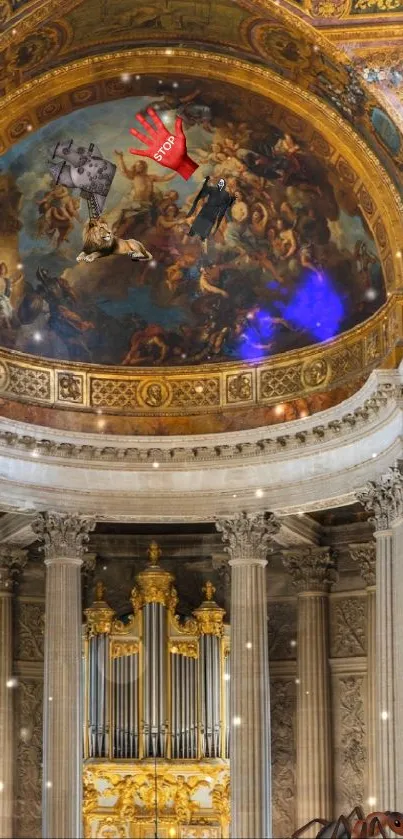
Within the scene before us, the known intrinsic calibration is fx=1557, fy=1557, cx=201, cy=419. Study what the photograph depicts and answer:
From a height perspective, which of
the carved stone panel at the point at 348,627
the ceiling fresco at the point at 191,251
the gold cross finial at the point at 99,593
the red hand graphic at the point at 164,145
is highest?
the red hand graphic at the point at 164,145

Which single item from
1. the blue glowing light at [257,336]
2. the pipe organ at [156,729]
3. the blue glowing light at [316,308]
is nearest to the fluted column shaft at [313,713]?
the pipe organ at [156,729]

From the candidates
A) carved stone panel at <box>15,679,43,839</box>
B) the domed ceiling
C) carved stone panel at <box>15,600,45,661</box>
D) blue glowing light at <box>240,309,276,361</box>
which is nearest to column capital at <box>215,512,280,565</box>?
the domed ceiling

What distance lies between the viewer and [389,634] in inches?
1215

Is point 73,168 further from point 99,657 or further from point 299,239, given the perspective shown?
point 99,657

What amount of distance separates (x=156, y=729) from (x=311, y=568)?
5341 mm

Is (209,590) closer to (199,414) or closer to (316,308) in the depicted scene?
(199,414)

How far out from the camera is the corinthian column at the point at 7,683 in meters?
36.7

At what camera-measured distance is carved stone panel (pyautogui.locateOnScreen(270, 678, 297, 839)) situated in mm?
37438

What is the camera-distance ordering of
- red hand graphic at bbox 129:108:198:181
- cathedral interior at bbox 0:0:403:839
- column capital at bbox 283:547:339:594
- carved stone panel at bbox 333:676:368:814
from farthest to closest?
1. column capital at bbox 283:547:339:594
2. carved stone panel at bbox 333:676:368:814
3. red hand graphic at bbox 129:108:198:181
4. cathedral interior at bbox 0:0:403:839

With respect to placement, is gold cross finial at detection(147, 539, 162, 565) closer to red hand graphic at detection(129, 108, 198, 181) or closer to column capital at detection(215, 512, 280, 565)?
column capital at detection(215, 512, 280, 565)

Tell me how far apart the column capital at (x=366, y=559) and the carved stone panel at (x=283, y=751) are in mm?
3506

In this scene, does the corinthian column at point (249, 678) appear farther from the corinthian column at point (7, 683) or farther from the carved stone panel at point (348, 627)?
the corinthian column at point (7, 683)

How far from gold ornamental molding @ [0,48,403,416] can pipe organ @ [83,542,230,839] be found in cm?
508

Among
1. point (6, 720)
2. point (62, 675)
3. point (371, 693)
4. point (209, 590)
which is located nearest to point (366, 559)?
point (371, 693)
